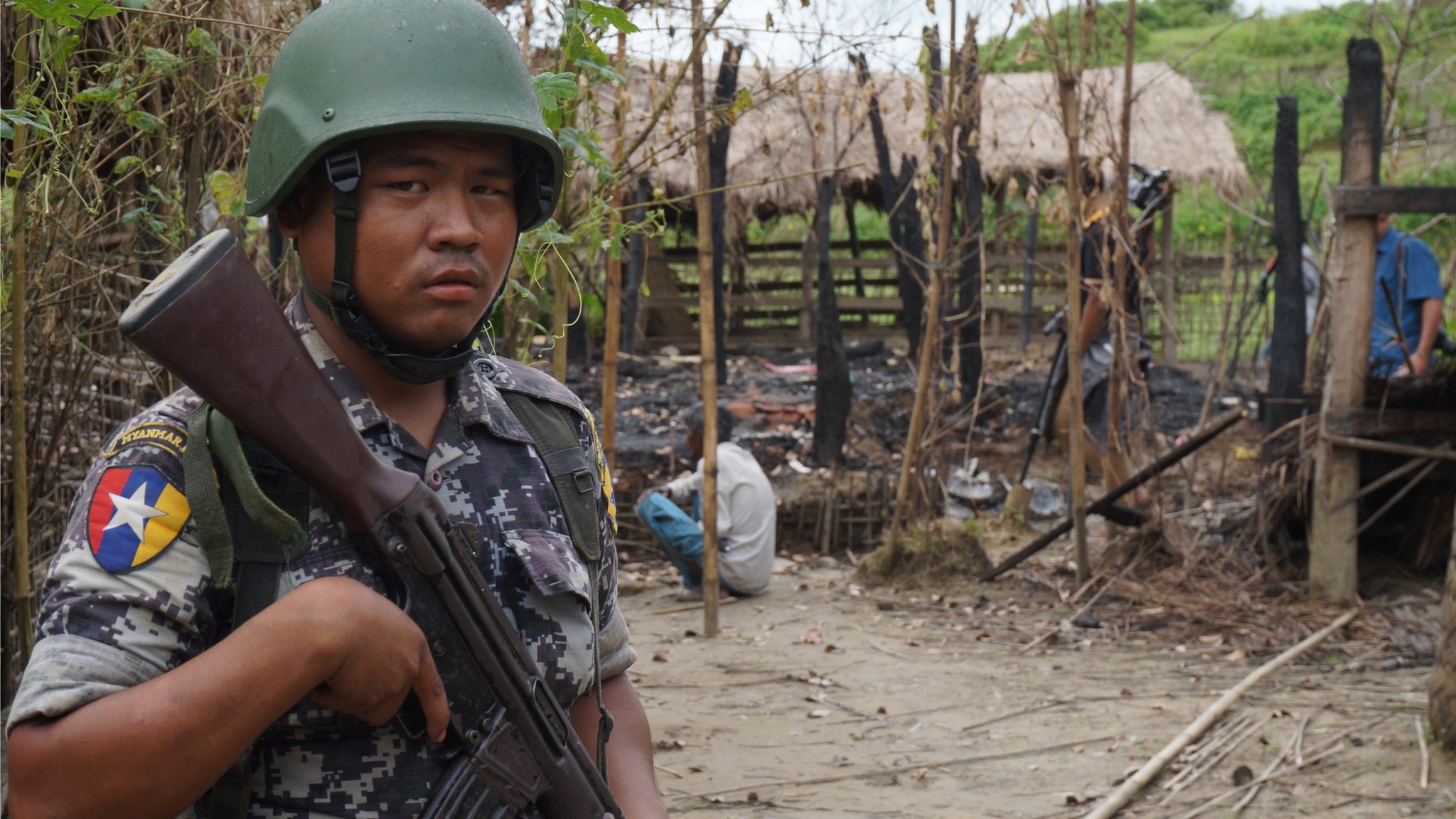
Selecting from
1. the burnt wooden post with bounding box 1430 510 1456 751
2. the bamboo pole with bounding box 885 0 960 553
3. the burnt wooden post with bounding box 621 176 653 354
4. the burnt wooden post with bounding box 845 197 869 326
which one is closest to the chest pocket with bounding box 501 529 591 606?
the burnt wooden post with bounding box 1430 510 1456 751

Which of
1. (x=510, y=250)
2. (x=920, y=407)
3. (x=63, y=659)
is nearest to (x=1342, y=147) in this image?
(x=920, y=407)

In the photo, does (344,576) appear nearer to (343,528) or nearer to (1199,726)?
(343,528)

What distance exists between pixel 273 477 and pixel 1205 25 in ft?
130

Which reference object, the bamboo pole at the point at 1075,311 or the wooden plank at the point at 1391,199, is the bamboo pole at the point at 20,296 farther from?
the wooden plank at the point at 1391,199

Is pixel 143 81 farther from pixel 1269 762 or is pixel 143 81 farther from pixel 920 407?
pixel 920 407

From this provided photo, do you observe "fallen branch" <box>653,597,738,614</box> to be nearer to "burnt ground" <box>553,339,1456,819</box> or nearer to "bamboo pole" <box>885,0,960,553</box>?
"burnt ground" <box>553,339,1456,819</box>

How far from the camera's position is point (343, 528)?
1.25 metres

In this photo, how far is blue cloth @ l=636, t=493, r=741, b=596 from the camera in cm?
679

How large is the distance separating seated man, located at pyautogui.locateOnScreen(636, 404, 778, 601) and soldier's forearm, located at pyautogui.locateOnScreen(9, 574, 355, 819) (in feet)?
18.6

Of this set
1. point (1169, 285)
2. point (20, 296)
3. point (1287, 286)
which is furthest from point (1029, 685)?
point (1169, 285)

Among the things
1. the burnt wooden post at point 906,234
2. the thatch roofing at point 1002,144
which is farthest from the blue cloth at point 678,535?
the thatch roofing at point 1002,144

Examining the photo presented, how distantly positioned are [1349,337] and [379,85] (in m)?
5.62

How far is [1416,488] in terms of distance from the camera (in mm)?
6324

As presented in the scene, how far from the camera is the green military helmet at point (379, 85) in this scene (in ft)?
4.25
